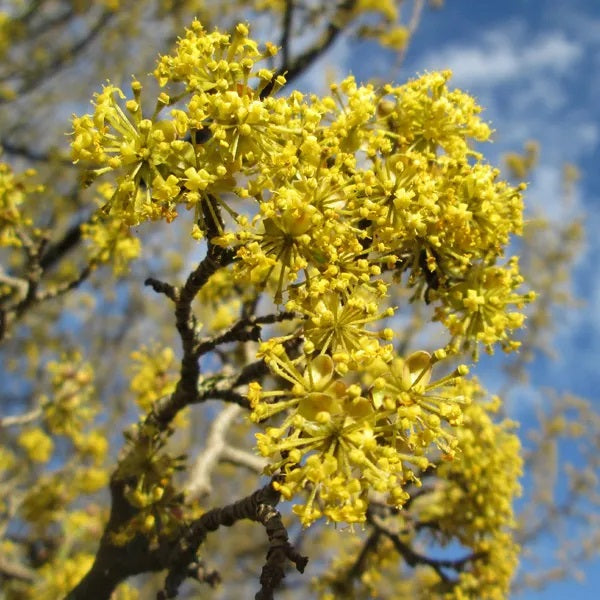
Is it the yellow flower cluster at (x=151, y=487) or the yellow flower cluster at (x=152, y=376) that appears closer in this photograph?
the yellow flower cluster at (x=151, y=487)

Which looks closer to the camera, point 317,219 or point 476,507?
point 317,219

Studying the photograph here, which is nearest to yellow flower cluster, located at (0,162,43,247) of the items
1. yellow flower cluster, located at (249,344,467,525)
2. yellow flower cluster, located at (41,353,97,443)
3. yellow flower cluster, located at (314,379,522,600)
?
yellow flower cluster, located at (41,353,97,443)

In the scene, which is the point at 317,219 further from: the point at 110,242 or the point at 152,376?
the point at 152,376

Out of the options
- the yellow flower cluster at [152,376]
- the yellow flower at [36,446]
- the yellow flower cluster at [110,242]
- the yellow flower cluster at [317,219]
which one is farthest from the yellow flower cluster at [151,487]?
the yellow flower at [36,446]

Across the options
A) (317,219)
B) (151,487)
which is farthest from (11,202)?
(317,219)

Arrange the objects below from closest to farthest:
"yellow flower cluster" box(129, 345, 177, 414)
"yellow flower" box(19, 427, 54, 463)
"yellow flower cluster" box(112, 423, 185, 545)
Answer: "yellow flower cluster" box(112, 423, 185, 545) → "yellow flower cluster" box(129, 345, 177, 414) → "yellow flower" box(19, 427, 54, 463)

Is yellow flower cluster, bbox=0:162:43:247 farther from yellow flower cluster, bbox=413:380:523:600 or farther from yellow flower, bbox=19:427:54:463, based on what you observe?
yellow flower, bbox=19:427:54:463

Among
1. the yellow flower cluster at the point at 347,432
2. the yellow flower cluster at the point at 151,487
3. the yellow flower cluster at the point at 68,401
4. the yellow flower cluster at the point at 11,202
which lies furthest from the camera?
the yellow flower cluster at the point at 68,401

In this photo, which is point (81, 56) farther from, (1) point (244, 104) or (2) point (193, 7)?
(1) point (244, 104)

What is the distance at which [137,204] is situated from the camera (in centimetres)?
220

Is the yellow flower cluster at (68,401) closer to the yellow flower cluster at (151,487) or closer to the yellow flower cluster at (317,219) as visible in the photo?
the yellow flower cluster at (151,487)

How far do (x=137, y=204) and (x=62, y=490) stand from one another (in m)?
4.87

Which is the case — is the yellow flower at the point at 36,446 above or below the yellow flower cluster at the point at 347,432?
above

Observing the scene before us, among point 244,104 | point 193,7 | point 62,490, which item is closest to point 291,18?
point 193,7
